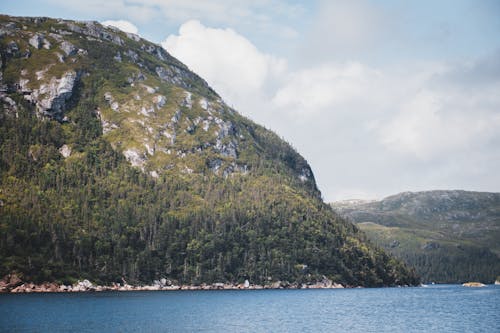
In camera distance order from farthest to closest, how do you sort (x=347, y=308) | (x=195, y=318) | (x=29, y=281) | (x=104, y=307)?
(x=29, y=281)
(x=347, y=308)
(x=104, y=307)
(x=195, y=318)

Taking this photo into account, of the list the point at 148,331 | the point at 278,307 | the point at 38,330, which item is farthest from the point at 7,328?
the point at 278,307

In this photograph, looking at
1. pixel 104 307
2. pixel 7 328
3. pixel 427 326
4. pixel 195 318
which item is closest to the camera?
pixel 7 328

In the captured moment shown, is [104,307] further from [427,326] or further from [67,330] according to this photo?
[427,326]

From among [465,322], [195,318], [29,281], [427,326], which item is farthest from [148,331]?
[29,281]

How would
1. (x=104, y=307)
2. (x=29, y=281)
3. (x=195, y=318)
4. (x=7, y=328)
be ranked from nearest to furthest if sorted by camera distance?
(x=7, y=328)
(x=195, y=318)
(x=104, y=307)
(x=29, y=281)

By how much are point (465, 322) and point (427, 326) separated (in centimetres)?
1136

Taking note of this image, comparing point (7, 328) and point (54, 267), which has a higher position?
point (54, 267)

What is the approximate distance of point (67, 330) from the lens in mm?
90375

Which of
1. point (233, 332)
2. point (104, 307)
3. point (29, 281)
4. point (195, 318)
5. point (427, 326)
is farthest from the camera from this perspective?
point (29, 281)

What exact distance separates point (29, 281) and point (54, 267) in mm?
11670

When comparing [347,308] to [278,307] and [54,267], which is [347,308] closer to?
[278,307]

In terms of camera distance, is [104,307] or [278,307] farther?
[278,307]

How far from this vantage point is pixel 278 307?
146375 millimetres

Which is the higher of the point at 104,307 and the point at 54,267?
the point at 54,267
